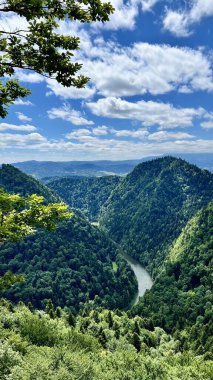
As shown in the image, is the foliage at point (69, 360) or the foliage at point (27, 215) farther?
the foliage at point (69, 360)

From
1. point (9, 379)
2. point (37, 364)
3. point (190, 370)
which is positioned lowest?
point (190, 370)

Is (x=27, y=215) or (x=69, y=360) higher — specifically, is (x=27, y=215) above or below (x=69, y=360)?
above

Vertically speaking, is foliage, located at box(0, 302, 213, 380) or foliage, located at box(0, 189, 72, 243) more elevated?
foliage, located at box(0, 189, 72, 243)

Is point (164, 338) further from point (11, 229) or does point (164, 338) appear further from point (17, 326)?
point (11, 229)

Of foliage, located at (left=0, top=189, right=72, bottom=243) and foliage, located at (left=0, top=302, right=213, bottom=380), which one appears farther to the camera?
foliage, located at (left=0, top=302, right=213, bottom=380)

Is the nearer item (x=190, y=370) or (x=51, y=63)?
(x=51, y=63)

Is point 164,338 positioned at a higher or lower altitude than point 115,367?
lower

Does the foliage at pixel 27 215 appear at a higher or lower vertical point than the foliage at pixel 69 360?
higher

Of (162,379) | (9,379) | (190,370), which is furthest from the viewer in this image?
(190,370)

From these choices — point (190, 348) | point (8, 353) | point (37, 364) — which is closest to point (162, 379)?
point (37, 364)

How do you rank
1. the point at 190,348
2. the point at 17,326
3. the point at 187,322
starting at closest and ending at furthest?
the point at 17,326, the point at 190,348, the point at 187,322

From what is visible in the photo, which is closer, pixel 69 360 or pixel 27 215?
pixel 27 215
